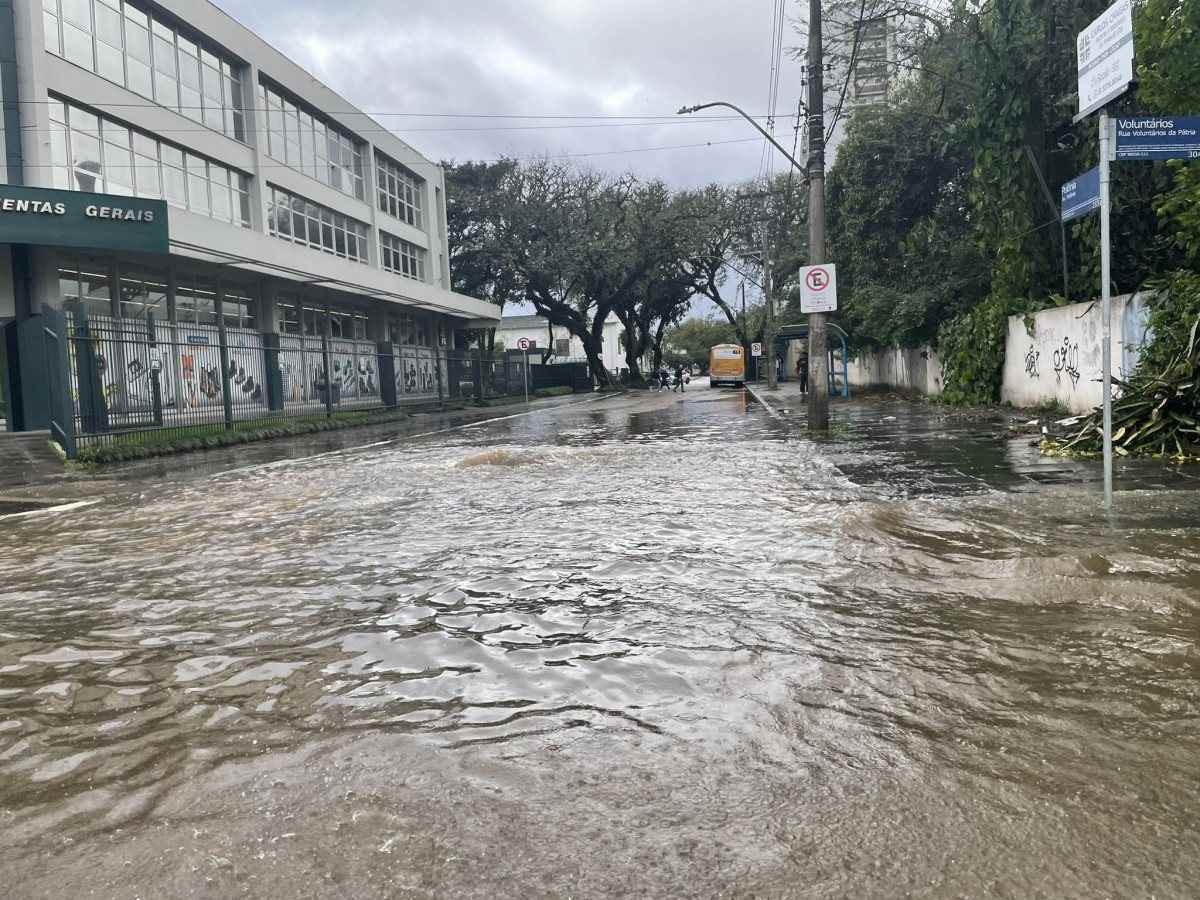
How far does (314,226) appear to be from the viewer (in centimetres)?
3497

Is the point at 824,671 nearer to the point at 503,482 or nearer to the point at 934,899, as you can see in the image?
the point at 934,899

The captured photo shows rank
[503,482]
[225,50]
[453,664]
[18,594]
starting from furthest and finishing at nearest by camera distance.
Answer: [225,50] → [503,482] → [18,594] → [453,664]

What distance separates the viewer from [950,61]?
20.3 m

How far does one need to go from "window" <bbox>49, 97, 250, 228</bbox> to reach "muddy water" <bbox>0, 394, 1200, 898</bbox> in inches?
723

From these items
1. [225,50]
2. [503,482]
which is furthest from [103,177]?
[503,482]

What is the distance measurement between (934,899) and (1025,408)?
19.7m

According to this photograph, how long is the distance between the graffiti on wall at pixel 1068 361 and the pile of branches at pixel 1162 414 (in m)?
5.91

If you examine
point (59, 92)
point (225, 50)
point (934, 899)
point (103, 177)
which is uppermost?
point (225, 50)

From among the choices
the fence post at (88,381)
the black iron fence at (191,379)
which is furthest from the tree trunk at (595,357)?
the fence post at (88,381)

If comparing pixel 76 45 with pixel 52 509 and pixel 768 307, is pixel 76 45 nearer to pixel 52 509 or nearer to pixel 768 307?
pixel 52 509

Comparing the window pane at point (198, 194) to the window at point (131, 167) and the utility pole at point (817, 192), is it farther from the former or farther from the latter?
the utility pole at point (817, 192)

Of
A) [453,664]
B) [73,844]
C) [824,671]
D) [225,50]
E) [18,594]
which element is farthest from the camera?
[225,50]

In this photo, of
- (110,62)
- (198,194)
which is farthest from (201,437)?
(110,62)

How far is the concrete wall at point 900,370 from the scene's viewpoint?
1121 inches
